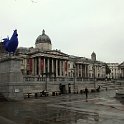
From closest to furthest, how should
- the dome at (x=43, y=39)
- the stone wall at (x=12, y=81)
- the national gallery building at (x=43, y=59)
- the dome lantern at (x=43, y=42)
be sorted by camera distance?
the stone wall at (x=12, y=81)
the national gallery building at (x=43, y=59)
the dome at (x=43, y=39)
the dome lantern at (x=43, y=42)

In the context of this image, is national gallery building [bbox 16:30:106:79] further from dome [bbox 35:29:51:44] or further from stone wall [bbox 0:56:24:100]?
stone wall [bbox 0:56:24:100]

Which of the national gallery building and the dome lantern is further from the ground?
the dome lantern

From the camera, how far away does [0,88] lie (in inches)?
1435

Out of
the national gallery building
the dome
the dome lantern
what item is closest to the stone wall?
the national gallery building

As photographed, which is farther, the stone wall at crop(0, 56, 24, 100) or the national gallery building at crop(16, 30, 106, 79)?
the national gallery building at crop(16, 30, 106, 79)

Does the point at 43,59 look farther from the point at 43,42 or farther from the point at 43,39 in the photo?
the point at 43,39

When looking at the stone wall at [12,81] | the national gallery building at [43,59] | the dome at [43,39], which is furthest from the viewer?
the dome at [43,39]

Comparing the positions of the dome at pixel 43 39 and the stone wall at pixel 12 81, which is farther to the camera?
the dome at pixel 43 39

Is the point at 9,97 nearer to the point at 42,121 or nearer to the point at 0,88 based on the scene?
the point at 0,88

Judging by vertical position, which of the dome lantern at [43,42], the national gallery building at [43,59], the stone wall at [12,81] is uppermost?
the dome lantern at [43,42]

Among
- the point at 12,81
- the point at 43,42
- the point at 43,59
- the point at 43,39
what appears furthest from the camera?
the point at 43,42

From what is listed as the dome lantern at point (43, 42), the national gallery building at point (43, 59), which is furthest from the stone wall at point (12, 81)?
the dome lantern at point (43, 42)

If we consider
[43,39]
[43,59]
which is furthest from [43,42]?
[43,59]

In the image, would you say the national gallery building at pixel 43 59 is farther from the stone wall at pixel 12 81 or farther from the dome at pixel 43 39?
the stone wall at pixel 12 81
